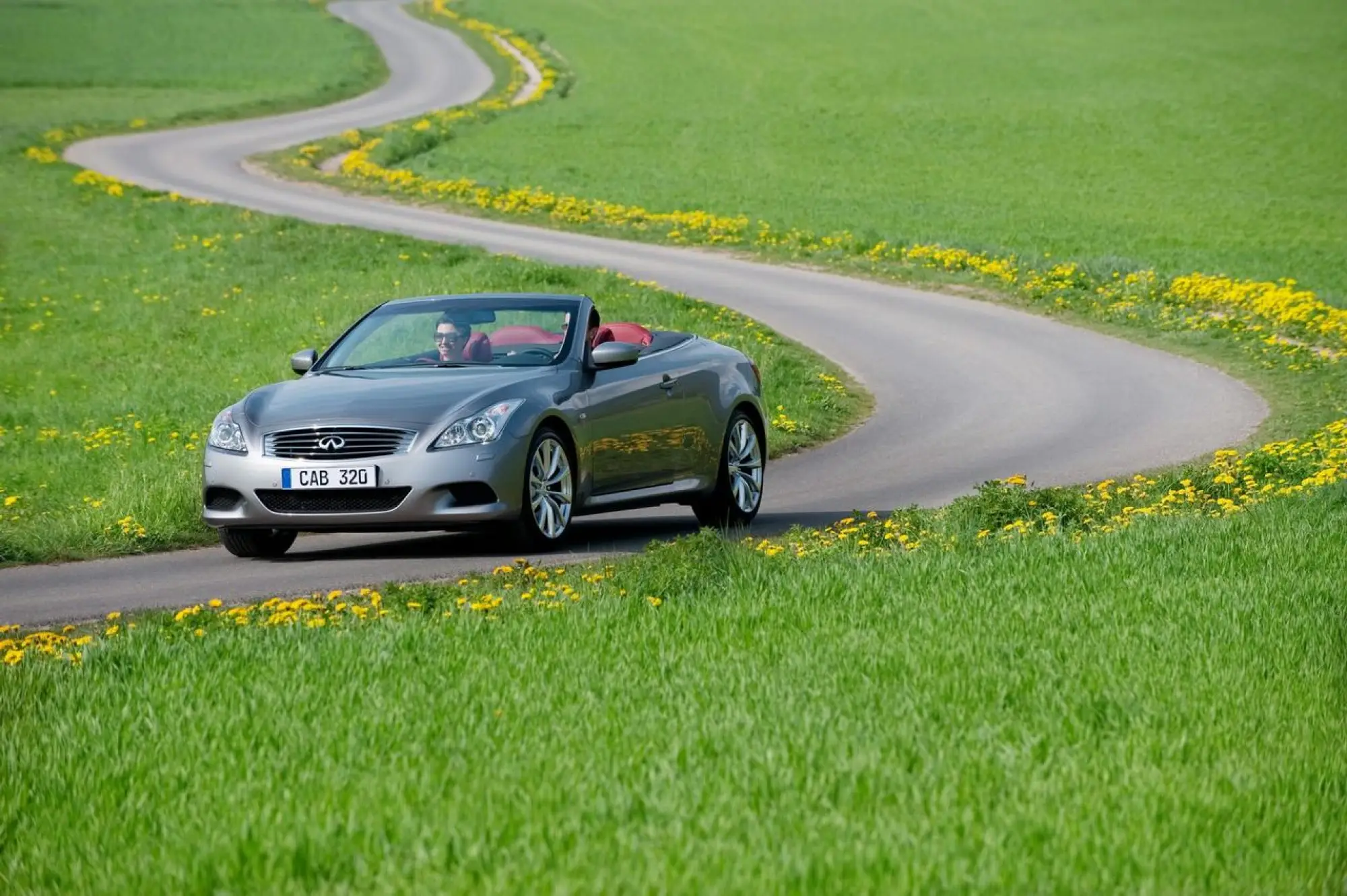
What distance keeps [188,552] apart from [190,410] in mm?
7597

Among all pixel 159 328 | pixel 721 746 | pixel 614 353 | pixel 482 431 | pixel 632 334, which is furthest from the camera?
pixel 159 328

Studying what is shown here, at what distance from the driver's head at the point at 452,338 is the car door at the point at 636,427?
0.86m

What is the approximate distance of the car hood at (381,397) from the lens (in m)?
12.3

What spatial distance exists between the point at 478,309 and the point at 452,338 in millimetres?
373

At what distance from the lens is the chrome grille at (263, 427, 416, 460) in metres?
12.2

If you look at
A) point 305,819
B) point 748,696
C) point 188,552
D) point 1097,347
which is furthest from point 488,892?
point 1097,347

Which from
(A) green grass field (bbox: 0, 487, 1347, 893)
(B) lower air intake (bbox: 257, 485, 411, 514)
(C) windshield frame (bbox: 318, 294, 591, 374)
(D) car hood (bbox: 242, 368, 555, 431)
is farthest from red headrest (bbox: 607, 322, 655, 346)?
(A) green grass field (bbox: 0, 487, 1347, 893)

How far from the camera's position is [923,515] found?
12508 millimetres

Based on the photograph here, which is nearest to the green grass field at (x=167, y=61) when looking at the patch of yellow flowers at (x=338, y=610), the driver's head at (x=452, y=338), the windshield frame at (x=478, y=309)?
the windshield frame at (x=478, y=309)

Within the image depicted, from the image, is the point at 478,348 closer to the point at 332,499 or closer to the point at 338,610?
the point at 332,499

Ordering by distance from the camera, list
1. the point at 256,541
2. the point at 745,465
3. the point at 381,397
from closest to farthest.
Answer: the point at 381,397 → the point at 256,541 → the point at 745,465

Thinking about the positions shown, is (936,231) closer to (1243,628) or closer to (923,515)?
(923,515)

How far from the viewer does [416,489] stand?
12078 mm

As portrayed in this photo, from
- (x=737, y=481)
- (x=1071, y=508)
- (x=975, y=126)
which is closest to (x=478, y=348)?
(x=737, y=481)
